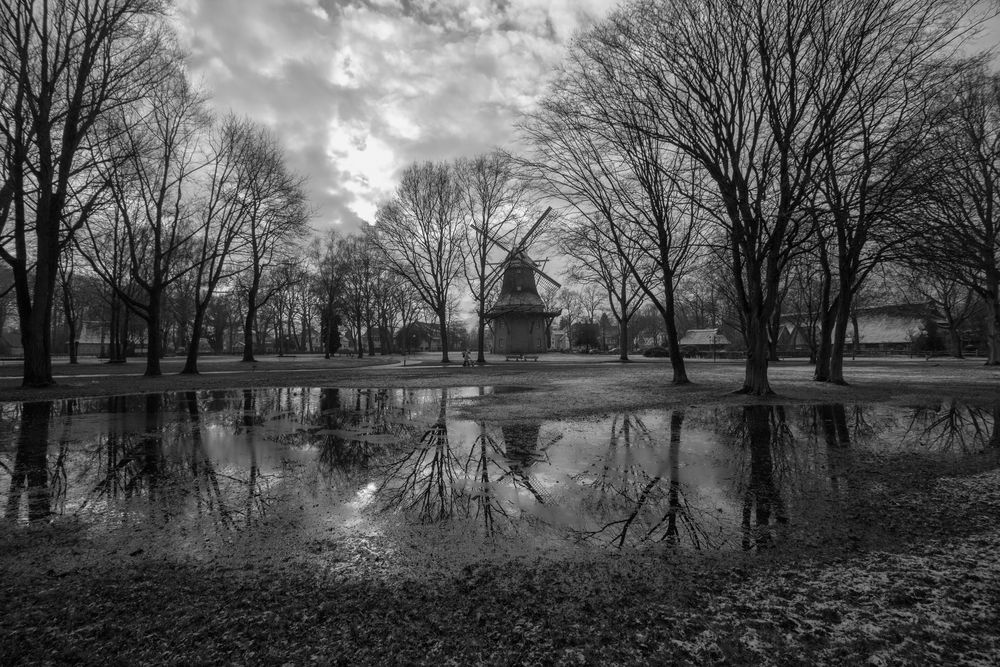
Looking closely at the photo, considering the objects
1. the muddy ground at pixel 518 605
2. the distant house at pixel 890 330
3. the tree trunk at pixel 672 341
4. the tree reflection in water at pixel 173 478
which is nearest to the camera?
the muddy ground at pixel 518 605

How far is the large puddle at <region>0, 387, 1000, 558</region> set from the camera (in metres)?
4.02

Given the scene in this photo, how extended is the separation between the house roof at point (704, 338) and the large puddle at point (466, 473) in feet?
241

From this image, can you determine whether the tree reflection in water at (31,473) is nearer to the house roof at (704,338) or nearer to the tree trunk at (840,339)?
the tree trunk at (840,339)

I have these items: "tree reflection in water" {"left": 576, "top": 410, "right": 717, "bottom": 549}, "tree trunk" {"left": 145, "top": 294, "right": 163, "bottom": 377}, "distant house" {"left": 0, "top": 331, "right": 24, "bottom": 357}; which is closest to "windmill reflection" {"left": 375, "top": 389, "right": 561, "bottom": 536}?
"tree reflection in water" {"left": 576, "top": 410, "right": 717, "bottom": 549}

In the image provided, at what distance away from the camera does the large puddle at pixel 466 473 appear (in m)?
4.02

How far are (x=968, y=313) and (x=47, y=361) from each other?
71739 millimetres

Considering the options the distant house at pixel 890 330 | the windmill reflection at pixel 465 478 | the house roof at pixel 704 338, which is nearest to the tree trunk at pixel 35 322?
the windmill reflection at pixel 465 478

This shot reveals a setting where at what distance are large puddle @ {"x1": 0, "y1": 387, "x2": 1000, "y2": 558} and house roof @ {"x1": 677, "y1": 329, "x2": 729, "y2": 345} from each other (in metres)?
73.5

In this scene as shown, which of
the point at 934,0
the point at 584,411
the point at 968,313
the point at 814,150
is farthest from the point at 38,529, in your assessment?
the point at 968,313

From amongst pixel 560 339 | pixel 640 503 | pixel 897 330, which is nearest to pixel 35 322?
pixel 640 503

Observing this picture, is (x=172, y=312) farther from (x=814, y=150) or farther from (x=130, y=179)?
(x=814, y=150)

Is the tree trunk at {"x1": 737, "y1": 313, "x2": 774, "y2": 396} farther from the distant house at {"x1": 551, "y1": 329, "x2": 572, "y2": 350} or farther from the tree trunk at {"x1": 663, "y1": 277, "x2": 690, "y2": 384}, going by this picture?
the distant house at {"x1": 551, "y1": 329, "x2": 572, "y2": 350}

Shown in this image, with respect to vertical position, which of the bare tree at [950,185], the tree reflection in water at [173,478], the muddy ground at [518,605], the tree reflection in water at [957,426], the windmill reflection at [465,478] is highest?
the bare tree at [950,185]

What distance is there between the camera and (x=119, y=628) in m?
2.55
